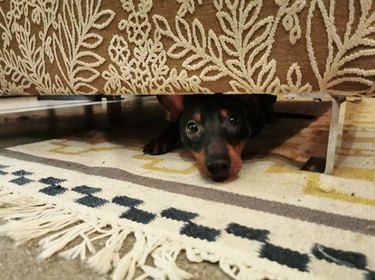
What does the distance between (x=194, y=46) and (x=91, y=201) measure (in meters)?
0.46

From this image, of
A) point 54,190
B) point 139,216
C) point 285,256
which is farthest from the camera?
point 54,190

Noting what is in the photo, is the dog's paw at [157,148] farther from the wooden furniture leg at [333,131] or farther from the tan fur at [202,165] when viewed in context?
the wooden furniture leg at [333,131]

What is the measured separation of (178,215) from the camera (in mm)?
654

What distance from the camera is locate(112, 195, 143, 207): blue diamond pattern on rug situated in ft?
2.33

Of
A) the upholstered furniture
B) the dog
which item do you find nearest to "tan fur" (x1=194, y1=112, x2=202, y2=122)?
the dog

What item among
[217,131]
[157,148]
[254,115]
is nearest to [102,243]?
[217,131]

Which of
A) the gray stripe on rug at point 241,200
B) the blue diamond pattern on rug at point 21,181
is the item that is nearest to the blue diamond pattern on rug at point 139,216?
the gray stripe on rug at point 241,200

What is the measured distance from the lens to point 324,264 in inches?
18.8

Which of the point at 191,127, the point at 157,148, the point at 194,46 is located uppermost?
the point at 194,46

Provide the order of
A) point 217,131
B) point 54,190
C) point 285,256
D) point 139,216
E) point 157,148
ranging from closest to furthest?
point 285,256 → point 139,216 → point 54,190 → point 217,131 → point 157,148

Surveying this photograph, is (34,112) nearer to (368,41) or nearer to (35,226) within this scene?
(35,226)

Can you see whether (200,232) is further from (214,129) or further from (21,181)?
(21,181)

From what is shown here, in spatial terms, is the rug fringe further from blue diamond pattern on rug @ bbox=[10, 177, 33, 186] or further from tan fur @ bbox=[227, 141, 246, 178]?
tan fur @ bbox=[227, 141, 246, 178]

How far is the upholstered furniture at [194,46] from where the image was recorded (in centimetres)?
73
